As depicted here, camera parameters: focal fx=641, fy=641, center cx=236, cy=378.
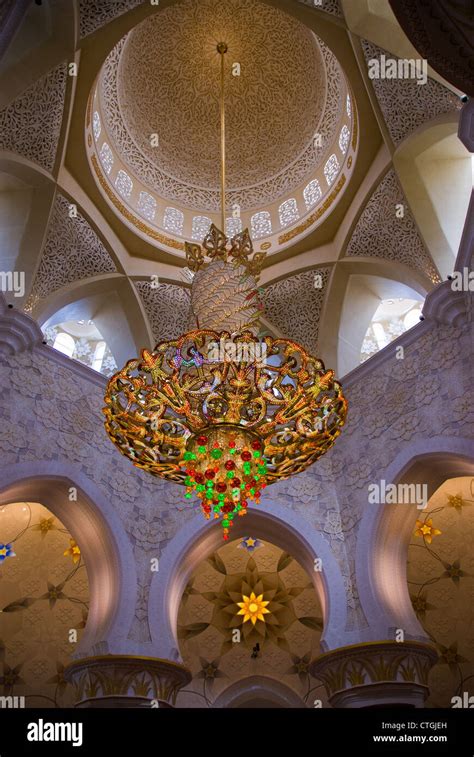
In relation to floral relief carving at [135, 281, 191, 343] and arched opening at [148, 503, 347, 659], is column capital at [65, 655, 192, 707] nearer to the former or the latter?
arched opening at [148, 503, 347, 659]

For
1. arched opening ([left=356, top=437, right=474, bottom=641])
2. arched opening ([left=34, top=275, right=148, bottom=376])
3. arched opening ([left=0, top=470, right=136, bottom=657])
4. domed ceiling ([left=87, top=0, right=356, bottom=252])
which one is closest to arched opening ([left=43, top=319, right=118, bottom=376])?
arched opening ([left=34, top=275, right=148, bottom=376])

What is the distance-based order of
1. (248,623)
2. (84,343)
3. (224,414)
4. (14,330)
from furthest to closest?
(84,343) < (248,623) < (14,330) < (224,414)

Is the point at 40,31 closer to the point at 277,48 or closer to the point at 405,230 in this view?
the point at 277,48

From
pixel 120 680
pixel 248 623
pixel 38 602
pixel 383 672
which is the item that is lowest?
pixel 383 672

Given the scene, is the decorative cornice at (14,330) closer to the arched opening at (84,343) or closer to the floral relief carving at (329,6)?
the arched opening at (84,343)

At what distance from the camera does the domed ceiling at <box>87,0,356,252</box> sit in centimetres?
826

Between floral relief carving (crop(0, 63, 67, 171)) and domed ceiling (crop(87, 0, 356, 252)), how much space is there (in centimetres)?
77

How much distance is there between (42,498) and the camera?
24.3 ft

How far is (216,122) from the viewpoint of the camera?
9.32 meters

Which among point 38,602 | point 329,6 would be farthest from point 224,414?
point 38,602

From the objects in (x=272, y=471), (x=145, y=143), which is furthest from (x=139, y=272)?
(x=272, y=471)

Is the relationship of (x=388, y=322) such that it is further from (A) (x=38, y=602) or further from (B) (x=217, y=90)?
(A) (x=38, y=602)

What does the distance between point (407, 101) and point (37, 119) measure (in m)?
4.04

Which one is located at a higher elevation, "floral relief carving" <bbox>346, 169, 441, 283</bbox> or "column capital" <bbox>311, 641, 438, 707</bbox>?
"floral relief carving" <bbox>346, 169, 441, 283</bbox>
